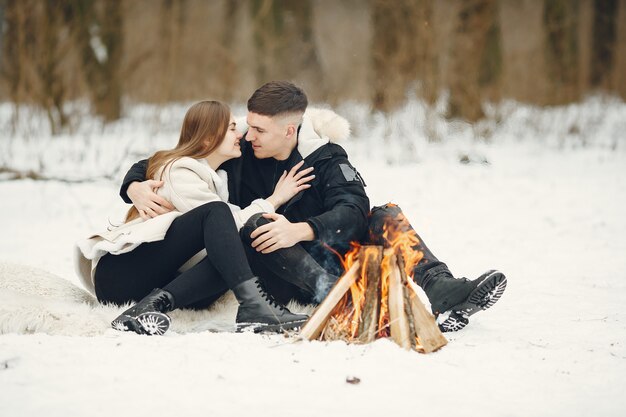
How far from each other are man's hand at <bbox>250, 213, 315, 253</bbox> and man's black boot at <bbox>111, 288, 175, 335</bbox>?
58cm

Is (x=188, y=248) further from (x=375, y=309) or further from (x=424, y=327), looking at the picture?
(x=424, y=327)

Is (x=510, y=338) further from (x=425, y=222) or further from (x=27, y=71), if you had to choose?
(x=27, y=71)

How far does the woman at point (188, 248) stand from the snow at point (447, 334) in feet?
0.77

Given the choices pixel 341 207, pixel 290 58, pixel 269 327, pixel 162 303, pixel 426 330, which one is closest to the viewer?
pixel 426 330

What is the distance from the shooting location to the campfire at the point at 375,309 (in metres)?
3.46

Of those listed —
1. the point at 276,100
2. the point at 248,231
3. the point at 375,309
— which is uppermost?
the point at 276,100

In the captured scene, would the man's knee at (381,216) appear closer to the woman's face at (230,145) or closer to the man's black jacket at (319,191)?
the man's black jacket at (319,191)

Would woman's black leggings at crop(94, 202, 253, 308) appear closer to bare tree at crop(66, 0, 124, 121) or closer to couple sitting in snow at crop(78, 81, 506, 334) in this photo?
couple sitting in snow at crop(78, 81, 506, 334)

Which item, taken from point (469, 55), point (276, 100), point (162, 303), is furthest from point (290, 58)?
point (162, 303)

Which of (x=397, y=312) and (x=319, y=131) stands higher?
(x=319, y=131)

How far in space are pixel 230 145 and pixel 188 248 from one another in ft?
2.20

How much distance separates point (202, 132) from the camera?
4145 millimetres

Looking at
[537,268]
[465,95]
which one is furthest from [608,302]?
[465,95]

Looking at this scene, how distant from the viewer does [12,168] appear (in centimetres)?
879
